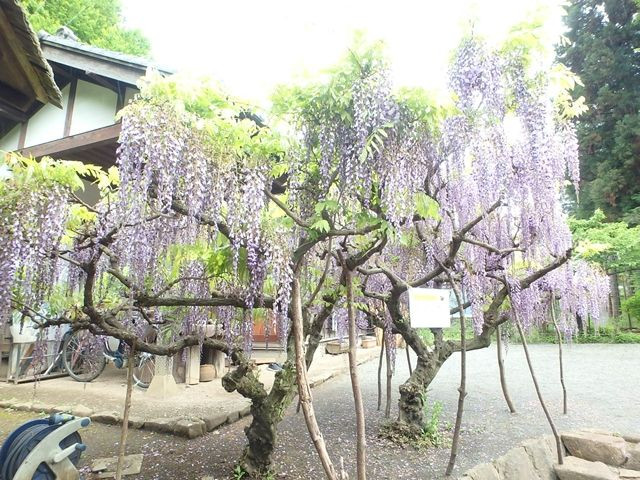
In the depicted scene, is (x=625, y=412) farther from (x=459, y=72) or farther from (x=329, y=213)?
(x=329, y=213)

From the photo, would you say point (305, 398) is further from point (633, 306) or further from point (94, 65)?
point (633, 306)

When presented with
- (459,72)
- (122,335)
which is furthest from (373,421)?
(459,72)

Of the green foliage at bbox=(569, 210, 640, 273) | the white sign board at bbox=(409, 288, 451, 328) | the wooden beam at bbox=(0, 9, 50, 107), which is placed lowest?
the white sign board at bbox=(409, 288, 451, 328)

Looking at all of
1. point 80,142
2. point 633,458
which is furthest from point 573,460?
point 80,142

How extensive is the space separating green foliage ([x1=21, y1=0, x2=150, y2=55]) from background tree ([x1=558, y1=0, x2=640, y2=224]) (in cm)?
1423

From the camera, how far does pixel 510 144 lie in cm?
406

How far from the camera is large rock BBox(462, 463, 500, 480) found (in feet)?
9.96

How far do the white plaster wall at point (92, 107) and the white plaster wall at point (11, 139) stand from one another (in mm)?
1259

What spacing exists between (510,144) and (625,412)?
4036 millimetres

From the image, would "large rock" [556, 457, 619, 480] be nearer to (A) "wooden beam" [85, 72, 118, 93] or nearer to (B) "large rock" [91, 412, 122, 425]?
(B) "large rock" [91, 412, 122, 425]

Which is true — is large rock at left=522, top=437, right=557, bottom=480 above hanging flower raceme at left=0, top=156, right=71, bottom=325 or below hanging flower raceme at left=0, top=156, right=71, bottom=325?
below

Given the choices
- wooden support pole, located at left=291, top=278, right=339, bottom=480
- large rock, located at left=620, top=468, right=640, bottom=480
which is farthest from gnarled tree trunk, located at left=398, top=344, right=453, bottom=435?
wooden support pole, located at left=291, top=278, right=339, bottom=480

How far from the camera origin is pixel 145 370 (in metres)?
6.77

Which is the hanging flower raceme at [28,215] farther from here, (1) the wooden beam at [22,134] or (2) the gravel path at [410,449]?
(1) the wooden beam at [22,134]
